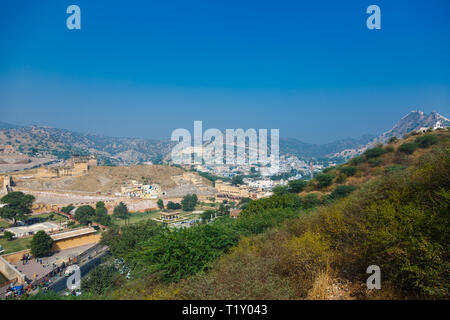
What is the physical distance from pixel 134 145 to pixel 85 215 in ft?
425

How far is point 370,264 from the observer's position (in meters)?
4.18

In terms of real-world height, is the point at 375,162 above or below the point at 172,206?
above

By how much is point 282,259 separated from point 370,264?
1400 millimetres

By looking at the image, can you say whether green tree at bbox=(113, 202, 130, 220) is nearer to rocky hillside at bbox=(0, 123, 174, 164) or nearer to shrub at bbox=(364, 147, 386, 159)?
shrub at bbox=(364, 147, 386, 159)

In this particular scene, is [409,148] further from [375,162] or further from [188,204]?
[188,204]

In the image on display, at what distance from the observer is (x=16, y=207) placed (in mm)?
26016

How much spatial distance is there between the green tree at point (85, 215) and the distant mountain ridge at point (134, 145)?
177ft

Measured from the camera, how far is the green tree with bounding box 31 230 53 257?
53.5ft

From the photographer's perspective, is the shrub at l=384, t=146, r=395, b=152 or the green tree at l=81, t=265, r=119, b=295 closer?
the green tree at l=81, t=265, r=119, b=295

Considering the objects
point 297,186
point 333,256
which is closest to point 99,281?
point 333,256

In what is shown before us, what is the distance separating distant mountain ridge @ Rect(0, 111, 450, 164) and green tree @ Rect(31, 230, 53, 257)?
5578cm

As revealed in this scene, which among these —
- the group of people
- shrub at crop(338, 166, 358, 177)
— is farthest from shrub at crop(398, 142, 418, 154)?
the group of people

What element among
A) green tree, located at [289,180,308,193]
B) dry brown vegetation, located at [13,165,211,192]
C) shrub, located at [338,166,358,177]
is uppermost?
shrub, located at [338,166,358,177]

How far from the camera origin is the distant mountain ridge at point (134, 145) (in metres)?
82.8
